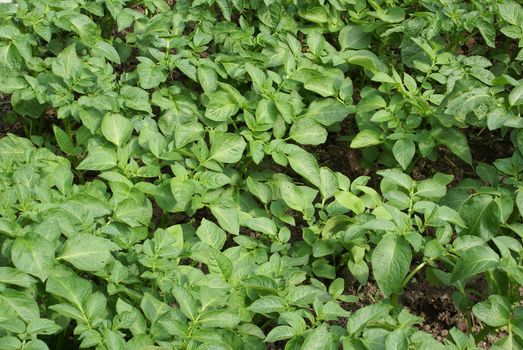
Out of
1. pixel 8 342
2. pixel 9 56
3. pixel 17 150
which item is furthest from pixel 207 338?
pixel 9 56

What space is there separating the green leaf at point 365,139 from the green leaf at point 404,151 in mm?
132

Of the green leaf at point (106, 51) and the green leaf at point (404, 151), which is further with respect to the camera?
the green leaf at point (106, 51)

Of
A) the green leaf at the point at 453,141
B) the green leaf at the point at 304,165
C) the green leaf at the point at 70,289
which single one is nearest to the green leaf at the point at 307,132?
the green leaf at the point at 304,165

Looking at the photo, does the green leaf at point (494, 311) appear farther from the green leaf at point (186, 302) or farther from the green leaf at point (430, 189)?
the green leaf at point (186, 302)

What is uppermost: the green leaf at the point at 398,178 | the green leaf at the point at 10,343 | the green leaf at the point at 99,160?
Result: the green leaf at the point at 10,343

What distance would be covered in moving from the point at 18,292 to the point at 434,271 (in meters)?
1.60

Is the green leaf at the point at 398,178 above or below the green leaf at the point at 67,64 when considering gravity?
below

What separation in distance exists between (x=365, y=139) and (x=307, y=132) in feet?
0.89

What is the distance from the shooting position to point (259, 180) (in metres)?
3.57

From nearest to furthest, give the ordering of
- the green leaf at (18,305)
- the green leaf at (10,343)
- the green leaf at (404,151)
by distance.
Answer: the green leaf at (10,343)
the green leaf at (18,305)
the green leaf at (404,151)

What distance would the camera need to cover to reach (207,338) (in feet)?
8.16

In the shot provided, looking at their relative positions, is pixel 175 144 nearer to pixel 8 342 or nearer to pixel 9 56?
pixel 9 56

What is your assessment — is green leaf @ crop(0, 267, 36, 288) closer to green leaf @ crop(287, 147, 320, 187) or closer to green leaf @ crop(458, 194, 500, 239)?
green leaf @ crop(287, 147, 320, 187)

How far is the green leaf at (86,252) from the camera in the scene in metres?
2.68
